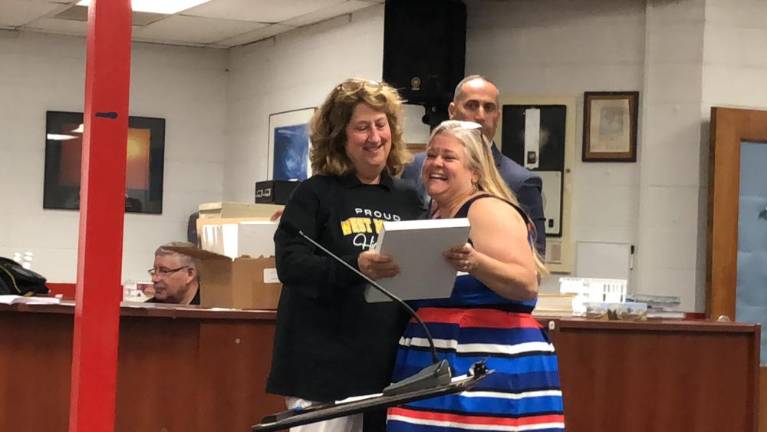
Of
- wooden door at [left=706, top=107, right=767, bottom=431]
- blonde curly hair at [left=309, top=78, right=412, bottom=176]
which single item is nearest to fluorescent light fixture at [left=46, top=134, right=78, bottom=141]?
wooden door at [left=706, top=107, right=767, bottom=431]

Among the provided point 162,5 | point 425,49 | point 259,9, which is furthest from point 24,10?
point 425,49

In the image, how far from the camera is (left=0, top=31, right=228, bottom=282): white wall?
8016 mm

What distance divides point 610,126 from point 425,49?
3.50ft

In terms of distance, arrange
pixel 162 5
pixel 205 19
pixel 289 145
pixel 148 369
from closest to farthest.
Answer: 1. pixel 148 369
2. pixel 162 5
3. pixel 205 19
4. pixel 289 145

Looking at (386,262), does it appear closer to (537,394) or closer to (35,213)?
(537,394)

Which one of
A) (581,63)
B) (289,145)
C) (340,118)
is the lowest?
(340,118)

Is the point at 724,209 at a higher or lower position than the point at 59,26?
lower

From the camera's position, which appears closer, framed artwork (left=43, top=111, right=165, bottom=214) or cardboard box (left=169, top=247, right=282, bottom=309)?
cardboard box (left=169, top=247, right=282, bottom=309)

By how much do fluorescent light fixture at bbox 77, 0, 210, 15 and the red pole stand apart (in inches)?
193

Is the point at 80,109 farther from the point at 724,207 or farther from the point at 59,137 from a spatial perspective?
the point at 724,207

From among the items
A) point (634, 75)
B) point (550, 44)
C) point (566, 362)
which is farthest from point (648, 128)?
point (566, 362)

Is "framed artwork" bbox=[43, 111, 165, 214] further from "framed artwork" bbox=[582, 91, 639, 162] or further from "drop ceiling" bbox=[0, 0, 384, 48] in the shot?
"framed artwork" bbox=[582, 91, 639, 162]

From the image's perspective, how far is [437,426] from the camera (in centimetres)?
255

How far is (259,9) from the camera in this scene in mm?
7156
